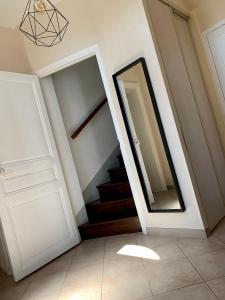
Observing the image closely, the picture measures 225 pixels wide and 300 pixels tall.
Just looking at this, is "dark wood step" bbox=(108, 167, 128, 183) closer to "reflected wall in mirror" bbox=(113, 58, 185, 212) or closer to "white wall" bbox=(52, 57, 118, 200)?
"white wall" bbox=(52, 57, 118, 200)

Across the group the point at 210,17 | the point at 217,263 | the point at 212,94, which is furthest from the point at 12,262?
the point at 210,17

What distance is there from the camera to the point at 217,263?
6.72ft

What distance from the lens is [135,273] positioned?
2242mm

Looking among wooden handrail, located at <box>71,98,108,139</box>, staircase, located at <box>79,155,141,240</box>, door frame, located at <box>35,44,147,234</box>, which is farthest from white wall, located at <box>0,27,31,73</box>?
staircase, located at <box>79,155,141,240</box>

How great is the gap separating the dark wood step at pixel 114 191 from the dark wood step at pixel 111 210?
0.13 m

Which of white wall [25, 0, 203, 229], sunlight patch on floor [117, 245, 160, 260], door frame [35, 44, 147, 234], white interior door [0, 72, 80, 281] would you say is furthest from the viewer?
door frame [35, 44, 147, 234]

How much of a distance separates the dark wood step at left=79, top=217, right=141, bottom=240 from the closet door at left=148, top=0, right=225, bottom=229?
0.87m

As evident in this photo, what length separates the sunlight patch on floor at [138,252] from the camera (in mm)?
2483

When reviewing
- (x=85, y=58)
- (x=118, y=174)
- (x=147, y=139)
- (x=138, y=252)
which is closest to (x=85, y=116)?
(x=118, y=174)

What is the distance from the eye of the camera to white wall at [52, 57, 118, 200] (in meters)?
3.91

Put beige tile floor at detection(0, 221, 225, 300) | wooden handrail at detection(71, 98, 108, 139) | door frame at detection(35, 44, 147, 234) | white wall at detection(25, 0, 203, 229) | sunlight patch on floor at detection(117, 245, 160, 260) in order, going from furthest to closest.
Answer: wooden handrail at detection(71, 98, 108, 139), door frame at detection(35, 44, 147, 234), white wall at detection(25, 0, 203, 229), sunlight patch on floor at detection(117, 245, 160, 260), beige tile floor at detection(0, 221, 225, 300)

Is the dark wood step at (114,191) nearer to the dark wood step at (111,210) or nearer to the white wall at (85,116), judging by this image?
the dark wood step at (111,210)

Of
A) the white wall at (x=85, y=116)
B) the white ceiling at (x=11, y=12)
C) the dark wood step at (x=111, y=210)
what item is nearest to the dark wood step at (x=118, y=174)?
the white wall at (x=85, y=116)

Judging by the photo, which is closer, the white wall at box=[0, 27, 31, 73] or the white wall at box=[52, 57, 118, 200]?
the white wall at box=[0, 27, 31, 73]
